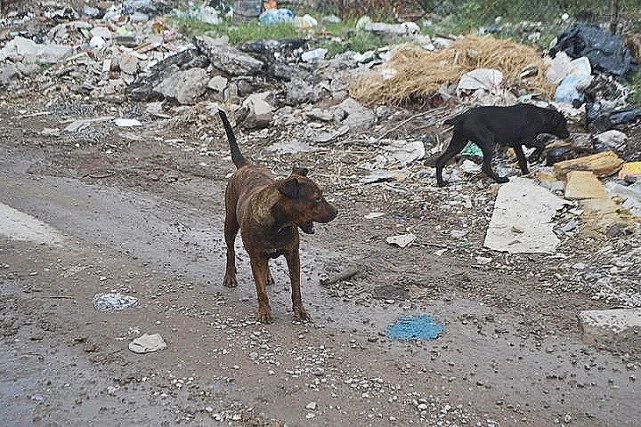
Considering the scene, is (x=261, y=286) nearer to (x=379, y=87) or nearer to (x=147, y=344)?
(x=147, y=344)

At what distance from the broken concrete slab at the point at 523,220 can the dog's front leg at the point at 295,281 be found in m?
1.92

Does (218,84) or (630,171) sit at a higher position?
(218,84)

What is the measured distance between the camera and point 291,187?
151 inches

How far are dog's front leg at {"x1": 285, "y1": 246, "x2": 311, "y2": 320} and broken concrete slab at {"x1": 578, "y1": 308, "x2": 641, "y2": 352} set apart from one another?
1.63 m

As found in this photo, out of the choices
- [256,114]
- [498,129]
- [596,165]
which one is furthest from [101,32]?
[596,165]

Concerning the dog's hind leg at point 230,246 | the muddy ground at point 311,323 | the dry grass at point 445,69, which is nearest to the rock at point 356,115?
the dry grass at point 445,69

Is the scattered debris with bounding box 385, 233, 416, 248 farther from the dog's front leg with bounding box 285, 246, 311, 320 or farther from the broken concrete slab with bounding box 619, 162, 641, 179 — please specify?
the broken concrete slab with bounding box 619, 162, 641, 179

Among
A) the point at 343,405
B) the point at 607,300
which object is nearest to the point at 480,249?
the point at 607,300

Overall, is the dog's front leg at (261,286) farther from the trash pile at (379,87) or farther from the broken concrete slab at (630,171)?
the broken concrete slab at (630,171)

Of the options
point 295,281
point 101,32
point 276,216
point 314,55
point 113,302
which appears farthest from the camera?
point 101,32

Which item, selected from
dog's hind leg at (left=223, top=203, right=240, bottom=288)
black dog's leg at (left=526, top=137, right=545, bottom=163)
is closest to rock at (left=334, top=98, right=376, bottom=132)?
black dog's leg at (left=526, top=137, right=545, bottom=163)

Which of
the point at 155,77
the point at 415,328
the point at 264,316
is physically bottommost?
the point at 415,328

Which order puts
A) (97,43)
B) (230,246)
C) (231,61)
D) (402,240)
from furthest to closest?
(97,43), (231,61), (402,240), (230,246)

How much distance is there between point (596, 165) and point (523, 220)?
3.64 feet
